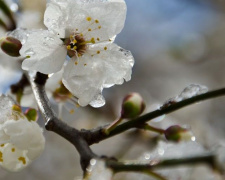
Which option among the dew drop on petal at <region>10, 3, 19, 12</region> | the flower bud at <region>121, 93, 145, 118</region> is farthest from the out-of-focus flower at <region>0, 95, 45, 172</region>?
the dew drop on petal at <region>10, 3, 19, 12</region>

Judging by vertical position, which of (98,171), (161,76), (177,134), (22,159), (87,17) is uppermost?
(87,17)

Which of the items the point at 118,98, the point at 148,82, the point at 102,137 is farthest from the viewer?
the point at 148,82

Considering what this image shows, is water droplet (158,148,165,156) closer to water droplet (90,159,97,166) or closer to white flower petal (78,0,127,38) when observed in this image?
water droplet (90,159,97,166)

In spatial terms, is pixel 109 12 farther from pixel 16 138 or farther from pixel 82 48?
pixel 16 138

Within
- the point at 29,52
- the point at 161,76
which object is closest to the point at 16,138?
the point at 29,52

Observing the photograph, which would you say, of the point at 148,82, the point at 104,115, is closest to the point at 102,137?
the point at 104,115

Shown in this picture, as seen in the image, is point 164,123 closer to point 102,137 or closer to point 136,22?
point 102,137

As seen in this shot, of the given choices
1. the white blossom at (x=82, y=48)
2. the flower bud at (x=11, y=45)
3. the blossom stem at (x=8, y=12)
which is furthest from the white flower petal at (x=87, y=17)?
the blossom stem at (x=8, y=12)
